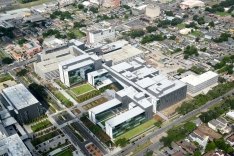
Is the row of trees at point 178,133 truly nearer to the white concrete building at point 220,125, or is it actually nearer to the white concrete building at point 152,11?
the white concrete building at point 220,125

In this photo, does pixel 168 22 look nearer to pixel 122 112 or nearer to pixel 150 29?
pixel 150 29

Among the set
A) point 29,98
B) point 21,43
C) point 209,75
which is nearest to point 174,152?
point 209,75

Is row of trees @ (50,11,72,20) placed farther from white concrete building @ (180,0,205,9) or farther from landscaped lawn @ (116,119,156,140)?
landscaped lawn @ (116,119,156,140)

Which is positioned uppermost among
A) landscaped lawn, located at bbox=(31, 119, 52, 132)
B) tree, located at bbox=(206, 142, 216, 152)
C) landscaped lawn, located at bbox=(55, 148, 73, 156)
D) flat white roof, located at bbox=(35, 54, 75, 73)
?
flat white roof, located at bbox=(35, 54, 75, 73)

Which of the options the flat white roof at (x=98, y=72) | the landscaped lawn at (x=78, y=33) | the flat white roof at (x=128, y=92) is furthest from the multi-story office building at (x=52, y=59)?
the flat white roof at (x=128, y=92)

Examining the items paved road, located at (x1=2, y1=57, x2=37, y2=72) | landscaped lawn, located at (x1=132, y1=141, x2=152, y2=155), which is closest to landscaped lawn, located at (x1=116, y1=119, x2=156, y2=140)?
landscaped lawn, located at (x1=132, y1=141, x2=152, y2=155)
